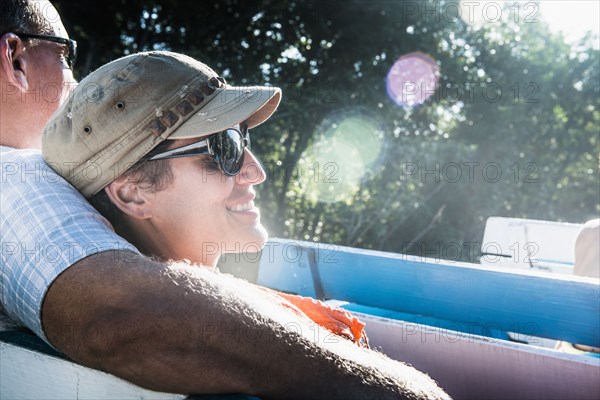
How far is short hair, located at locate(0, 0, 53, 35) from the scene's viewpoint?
7.03 ft

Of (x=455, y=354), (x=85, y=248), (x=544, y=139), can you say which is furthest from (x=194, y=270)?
(x=544, y=139)

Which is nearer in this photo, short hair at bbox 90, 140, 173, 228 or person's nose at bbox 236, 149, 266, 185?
short hair at bbox 90, 140, 173, 228

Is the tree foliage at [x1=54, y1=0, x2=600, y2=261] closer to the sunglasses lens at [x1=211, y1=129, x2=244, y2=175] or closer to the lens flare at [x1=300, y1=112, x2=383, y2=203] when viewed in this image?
the lens flare at [x1=300, y1=112, x2=383, y2=203]

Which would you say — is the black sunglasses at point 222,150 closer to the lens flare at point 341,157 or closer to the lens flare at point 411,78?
the lens flare at point 341,157

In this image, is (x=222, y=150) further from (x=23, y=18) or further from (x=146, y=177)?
(x=23, y=18)

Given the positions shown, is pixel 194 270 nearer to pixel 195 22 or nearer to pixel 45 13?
pixel 45 13

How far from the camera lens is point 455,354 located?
2129 millimetres

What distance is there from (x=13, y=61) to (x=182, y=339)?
1774 mm

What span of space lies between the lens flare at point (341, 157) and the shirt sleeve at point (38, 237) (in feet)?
26.5

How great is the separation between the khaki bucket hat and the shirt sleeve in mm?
96

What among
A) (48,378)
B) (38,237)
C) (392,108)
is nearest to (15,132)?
(38,237)

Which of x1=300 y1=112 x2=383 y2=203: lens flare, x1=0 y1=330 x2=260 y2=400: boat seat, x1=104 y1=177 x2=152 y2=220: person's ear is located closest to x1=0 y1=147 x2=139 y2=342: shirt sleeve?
x1=0 y1=330 x2=260 y2=400: boat seat

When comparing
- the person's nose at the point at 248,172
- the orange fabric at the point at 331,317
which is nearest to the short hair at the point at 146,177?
the person's nose at the point at 248,172

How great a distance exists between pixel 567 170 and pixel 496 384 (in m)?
14.9
